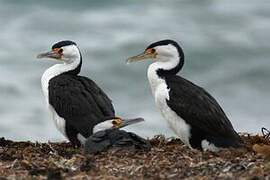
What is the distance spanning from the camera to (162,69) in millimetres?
12367

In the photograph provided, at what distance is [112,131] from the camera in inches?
421

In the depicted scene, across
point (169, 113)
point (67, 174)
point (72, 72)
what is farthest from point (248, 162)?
point (72, 72)

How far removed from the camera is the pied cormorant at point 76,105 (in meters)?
11.9

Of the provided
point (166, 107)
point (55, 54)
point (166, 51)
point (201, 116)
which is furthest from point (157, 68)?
point (55, 54)

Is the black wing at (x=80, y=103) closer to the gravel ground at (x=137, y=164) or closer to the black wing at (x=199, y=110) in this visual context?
the gravel ground at (x=137, y=164)

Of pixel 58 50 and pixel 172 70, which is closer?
pixel 172 70

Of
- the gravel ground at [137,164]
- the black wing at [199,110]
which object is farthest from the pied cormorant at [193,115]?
the gravel ground at [137,164]

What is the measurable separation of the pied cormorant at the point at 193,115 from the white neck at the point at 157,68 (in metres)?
0.02

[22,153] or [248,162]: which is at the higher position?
[22,153]

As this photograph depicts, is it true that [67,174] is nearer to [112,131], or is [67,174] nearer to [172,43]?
[112,131]

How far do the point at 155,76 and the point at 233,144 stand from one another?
6.21 ft

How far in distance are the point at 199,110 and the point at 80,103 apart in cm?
186

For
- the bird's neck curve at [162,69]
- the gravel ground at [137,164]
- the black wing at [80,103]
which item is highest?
the bird's neck curve at [162,69]

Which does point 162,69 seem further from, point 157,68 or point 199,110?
point 199,110
